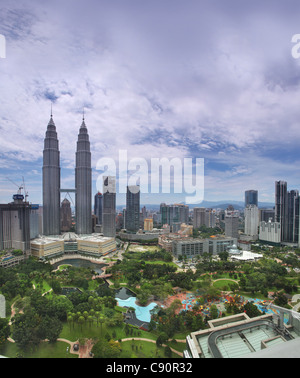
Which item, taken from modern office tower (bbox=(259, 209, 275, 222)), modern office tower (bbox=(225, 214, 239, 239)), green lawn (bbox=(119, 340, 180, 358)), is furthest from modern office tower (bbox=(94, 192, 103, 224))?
green lawn (bbox=(119, 340, 180, 358))

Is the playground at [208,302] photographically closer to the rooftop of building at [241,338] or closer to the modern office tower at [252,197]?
the rooftop of building at [241,338]

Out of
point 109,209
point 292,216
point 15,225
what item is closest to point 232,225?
point 292,216

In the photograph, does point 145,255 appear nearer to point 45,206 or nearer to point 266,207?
point 45,206

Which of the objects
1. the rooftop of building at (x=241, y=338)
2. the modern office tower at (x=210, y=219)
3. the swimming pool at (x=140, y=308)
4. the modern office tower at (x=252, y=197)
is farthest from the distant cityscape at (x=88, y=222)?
the rooftop of building at (x=241, y=338)

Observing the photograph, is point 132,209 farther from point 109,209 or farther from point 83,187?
point 83,187

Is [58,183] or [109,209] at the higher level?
[58,183]

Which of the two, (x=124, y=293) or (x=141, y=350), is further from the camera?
(x=124, y=293)

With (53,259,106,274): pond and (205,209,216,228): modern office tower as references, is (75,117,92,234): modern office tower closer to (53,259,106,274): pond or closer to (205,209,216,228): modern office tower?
(53,259,106,274): pond

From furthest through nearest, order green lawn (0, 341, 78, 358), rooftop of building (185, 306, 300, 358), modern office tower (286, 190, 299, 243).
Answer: modern office tower (286, 190, 299, 243) → green lawn (0, 341, 78, 358) → rooftop of building (185, 306, 300, 358)
